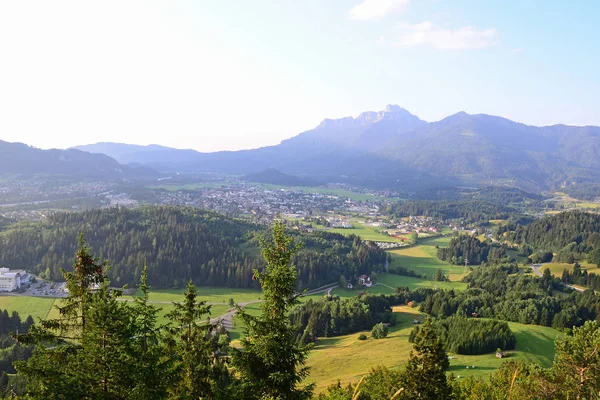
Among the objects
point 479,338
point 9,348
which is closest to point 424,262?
point 479,338

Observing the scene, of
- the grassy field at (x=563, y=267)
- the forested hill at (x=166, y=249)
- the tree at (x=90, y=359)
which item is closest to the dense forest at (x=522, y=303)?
the grassy field at (x=563, y=267)

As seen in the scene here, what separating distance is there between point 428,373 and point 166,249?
92869 millimetres

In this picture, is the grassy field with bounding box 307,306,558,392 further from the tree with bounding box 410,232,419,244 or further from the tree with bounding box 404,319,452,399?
the tree with bounding box 410,232,419,244

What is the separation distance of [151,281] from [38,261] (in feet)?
91.3

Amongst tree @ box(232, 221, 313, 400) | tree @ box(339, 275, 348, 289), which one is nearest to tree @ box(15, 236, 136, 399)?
tree @ box(232, 221, 313, 400)

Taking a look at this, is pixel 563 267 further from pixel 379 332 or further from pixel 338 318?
pixel 338 318

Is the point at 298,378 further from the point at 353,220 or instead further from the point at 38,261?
the point at 353,220

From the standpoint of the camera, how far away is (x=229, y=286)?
9319 cm

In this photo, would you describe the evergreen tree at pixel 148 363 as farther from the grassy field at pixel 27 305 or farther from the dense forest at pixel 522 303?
the grassy field at pixel 27 305

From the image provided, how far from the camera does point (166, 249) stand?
102 metres

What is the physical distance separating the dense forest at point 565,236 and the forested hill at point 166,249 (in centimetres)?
5691

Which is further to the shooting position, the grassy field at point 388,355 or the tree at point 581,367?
the grassy field at point 388,355

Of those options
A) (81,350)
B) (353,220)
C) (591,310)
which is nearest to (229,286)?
(591,310)

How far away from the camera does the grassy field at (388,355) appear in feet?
143
